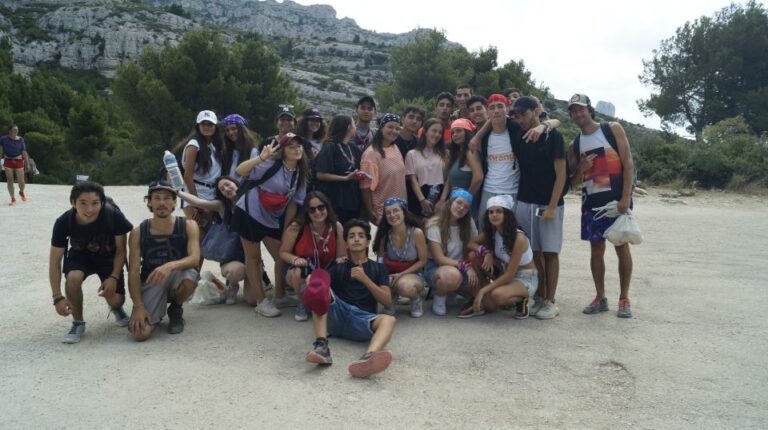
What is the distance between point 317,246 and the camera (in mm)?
4449

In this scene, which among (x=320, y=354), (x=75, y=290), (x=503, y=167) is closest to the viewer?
(x=320, y=354)

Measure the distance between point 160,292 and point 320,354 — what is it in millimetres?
1648

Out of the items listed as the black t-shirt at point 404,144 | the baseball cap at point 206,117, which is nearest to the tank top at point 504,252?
the black t-shirt at point 404,144

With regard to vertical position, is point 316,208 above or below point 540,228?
above

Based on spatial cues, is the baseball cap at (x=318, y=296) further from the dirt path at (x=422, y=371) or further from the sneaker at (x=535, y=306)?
the sneaker at (x=535, y=306)

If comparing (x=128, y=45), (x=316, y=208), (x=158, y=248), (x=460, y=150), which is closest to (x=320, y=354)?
(x=316, y=208)

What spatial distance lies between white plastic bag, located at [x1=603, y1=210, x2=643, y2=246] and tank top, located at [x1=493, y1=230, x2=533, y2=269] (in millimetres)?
736

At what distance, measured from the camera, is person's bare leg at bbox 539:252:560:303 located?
4723mm

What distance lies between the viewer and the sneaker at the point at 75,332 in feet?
12.8

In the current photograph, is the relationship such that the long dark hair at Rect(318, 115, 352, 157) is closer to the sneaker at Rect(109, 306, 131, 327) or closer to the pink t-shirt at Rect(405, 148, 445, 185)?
the pink t-shirt at Rect(405, 148, 445, 185)

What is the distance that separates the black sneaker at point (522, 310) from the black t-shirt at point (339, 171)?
183 cm

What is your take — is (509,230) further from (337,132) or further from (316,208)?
(337,132)

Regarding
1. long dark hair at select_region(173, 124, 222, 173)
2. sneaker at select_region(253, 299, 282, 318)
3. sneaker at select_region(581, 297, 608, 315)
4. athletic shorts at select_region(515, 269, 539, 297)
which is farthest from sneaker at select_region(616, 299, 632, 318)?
long dark hair at select_region(173, 124, 222, 173)

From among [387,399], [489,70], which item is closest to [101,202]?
[387,399]
